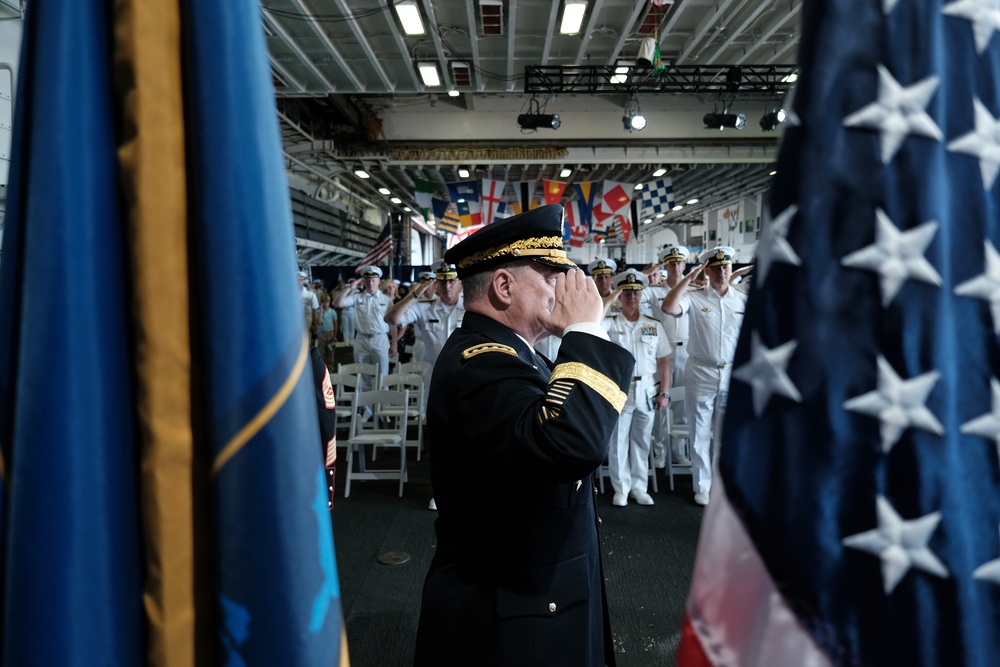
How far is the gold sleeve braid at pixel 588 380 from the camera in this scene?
3.81 feet

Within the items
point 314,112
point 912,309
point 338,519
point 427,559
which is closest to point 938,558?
point 912,309

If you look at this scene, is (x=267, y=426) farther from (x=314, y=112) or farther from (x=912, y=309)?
(x=314, y=112)

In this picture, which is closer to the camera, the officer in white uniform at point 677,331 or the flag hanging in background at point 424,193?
the officer in white uniform at point 677,331

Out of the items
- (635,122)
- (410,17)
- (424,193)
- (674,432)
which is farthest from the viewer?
(424,193)

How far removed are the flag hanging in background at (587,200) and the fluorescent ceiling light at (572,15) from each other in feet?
18.6

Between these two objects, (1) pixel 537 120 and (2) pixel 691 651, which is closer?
(2) pixel 691 651

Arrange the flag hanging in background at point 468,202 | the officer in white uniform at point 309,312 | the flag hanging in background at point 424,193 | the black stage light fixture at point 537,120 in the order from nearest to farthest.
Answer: the officer in white uniform at point 309,312, the black stage light fixture at point 537,120, the flag hanging in background at point 468,202, the flag hanging in background at point 424,193

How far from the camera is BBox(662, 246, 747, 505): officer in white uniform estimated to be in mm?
5168

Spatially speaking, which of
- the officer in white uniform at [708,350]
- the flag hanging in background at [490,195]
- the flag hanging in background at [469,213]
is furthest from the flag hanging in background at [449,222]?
the officer in white uniform at [708,350]

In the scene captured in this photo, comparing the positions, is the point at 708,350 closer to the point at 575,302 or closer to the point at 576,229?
the point at 575,302

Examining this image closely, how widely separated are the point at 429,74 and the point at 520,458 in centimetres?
913

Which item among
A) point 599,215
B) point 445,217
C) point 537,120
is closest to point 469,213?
point 445,217

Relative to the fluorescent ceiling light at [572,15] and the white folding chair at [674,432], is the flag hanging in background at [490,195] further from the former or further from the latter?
the white folding chair at [674,432]

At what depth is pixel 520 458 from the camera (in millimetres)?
1144
